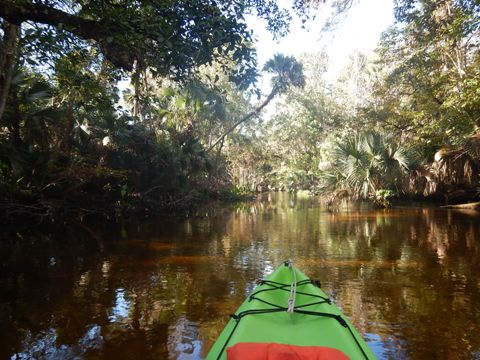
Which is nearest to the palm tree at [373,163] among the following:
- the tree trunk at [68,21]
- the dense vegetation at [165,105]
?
the dense vegetation at [165,105]

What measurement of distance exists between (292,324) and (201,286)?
3022 millimetres

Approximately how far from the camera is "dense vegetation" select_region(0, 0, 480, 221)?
22.2ft

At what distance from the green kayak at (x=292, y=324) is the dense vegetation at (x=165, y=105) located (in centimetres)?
455

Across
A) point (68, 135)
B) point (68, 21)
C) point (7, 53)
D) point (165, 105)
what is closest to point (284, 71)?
point (165, 105)

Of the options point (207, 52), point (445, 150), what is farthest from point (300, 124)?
point (207, 52)

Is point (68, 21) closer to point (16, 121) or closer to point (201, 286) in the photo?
point (201, 286)

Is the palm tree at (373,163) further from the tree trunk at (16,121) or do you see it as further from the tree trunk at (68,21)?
the tree trunk at (68,21)

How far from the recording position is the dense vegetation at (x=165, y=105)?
6.78 m

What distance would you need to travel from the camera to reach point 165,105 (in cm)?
3148

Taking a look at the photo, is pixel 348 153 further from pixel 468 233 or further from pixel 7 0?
pixel 7 0

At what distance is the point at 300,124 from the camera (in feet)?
135

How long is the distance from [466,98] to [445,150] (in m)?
4.03

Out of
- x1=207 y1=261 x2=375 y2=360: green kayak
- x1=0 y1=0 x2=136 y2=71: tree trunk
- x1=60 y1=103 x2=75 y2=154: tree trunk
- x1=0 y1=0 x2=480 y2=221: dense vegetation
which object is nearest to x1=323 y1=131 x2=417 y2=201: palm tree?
x1=0 y1=0 x2=480 y2=221: dense vegetation

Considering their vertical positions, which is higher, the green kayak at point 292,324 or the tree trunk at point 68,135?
the tree trunk at point 68,135
